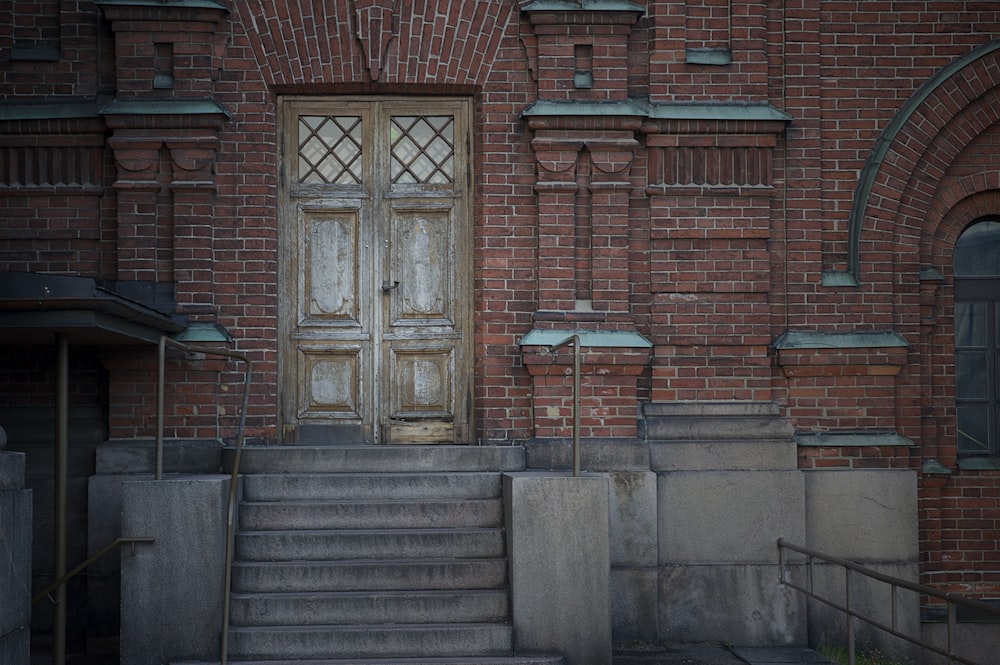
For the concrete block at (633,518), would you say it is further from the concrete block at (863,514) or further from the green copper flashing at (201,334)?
the green copper flashing at (201,334)

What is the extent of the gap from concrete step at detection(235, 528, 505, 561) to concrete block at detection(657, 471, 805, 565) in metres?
1.52

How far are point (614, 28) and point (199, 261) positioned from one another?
3.71 meters

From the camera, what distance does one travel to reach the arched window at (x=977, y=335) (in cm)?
956

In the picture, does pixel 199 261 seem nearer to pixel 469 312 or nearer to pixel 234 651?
pixel 469 312

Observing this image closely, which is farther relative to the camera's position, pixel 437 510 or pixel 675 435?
pixel 675 435

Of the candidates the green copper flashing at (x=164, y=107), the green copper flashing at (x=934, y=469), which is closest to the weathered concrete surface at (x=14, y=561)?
the green copper flashing at (x=164, y=107)

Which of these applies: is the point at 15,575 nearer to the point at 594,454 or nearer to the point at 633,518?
the point at 594,454

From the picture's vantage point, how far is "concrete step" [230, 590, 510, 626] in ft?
24.5

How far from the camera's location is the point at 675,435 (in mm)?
8930

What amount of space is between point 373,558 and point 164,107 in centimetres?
382

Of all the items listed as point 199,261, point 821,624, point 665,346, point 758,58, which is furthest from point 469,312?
point 821,624

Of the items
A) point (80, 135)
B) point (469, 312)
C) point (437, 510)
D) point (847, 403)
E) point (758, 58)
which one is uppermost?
point (758, 58)

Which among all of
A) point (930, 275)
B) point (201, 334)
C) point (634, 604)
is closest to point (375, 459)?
point (201, 334)

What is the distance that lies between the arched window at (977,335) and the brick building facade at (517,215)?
24cm
